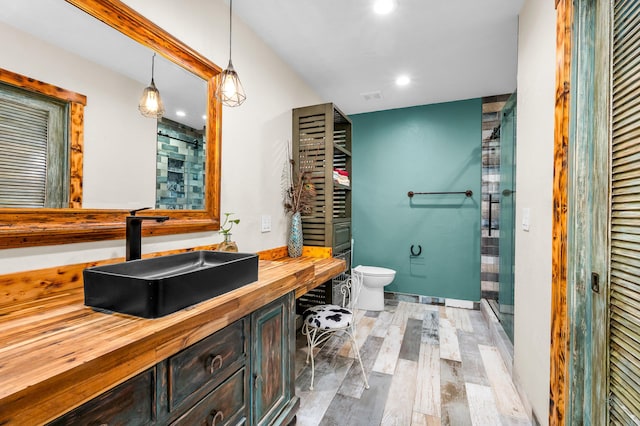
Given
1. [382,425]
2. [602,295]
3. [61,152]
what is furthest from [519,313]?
[61,152]

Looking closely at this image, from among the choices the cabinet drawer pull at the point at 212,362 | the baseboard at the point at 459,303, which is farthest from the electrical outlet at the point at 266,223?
the baseboard at the point at 459,303

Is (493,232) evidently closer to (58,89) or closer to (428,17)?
(428,17)

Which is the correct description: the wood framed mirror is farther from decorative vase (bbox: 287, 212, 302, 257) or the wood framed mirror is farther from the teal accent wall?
the teal accent wall

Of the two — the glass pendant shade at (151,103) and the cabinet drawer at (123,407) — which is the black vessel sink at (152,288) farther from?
the glass pendant shade at (151,103)

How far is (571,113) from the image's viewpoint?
4.01ft

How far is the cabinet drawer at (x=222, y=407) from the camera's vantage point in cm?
98

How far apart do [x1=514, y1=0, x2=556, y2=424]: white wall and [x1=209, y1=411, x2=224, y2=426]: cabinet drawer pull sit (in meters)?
1.52

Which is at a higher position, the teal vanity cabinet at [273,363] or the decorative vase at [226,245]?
the decorative vase at [226,245]

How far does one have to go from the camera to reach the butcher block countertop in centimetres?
57

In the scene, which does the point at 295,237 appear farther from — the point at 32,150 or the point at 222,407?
the point at 32,150

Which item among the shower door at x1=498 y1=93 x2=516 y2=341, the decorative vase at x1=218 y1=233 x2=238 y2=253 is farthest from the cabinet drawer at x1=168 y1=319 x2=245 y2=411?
the shower door at x1=498 y1=93 x2=516 y2=341

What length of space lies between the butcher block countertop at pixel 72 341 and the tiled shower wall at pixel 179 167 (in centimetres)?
56

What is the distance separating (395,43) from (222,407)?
264 centimetres

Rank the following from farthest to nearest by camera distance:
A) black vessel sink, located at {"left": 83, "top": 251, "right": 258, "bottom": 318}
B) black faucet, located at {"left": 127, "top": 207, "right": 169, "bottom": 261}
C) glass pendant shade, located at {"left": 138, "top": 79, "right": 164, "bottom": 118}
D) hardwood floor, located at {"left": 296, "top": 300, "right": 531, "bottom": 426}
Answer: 1. hardwood floor, located at {"left": 296, "top": 300, "right": 531, "bottom": 426}
2. glass pendant shade, located at {"left": 138, "top": 79, "right": 164, "bottom": 118}
3. black faucet, located at {"left": 127, "top": 207, "right": 169, "bottom": 261}
4. black vessel sink, located at {"left": 83, "top": 251, "right": 258, "bottom": 318}
